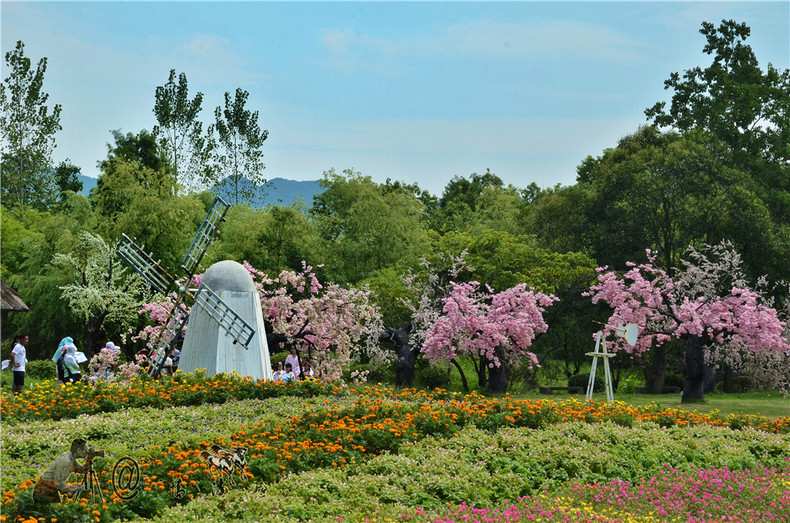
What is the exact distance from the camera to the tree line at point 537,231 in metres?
40.8

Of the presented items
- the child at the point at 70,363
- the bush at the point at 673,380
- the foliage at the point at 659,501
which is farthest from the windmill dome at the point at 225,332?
the bush at the point at 673,380

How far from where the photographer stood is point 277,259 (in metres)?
45.9

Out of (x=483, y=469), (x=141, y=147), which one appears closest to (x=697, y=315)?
(x=483, y=469)

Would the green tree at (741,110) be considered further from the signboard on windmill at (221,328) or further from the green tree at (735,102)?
the signboard on windmill at (221,328)

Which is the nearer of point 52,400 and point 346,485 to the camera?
point 346,485

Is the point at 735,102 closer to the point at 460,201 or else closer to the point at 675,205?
the point at 675,205

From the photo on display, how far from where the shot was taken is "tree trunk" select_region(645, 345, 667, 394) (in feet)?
138

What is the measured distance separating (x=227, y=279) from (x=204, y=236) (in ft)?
8.55

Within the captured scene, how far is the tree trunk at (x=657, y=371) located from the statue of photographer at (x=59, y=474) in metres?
33.1

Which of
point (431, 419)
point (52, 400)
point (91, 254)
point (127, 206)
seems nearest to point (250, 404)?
point (52, 400)

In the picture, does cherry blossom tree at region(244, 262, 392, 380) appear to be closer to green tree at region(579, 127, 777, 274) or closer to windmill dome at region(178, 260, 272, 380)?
windmill dome at region(178, 260, 272, 380)

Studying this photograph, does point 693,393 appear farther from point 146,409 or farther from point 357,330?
point 146,409

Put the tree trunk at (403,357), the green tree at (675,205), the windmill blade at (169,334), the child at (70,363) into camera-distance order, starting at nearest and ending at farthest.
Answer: the windmill blade at (169,334) → the child at (70,363) → the tree trunk at (403,357) → the green tree at (675,205)

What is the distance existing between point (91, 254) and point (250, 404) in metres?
24.3
